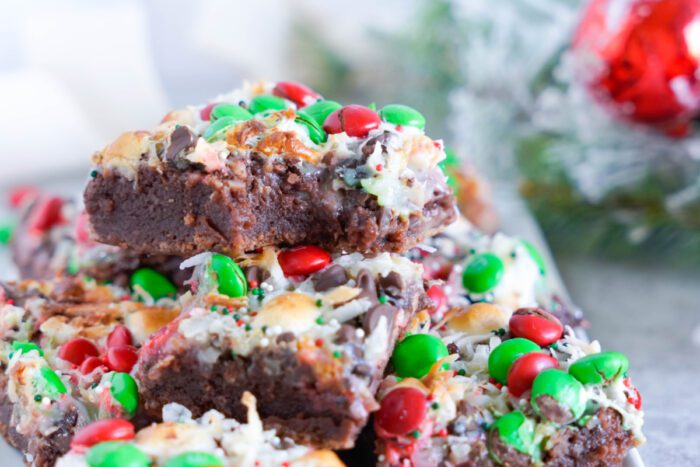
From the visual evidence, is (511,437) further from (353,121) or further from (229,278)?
(353,121)

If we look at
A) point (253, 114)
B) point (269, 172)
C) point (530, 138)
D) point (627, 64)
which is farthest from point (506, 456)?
point (530, 138)

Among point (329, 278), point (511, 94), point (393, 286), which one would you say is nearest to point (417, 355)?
point (393, 286)

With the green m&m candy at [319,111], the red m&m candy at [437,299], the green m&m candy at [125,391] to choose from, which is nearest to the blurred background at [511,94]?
the red m&m candy at [437,299]

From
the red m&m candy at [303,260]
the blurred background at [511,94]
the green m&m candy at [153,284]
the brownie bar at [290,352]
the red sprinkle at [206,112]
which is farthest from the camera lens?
the blurred background at [511,94]

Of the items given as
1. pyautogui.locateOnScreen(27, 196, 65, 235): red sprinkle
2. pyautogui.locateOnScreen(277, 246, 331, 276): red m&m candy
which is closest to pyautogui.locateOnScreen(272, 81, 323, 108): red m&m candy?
pyautogui.locateOnScreen(277, 246, 331, 276): red m&m candy

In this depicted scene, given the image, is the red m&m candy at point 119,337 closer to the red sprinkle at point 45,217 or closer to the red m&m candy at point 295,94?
the red m&m candy at point 295,94

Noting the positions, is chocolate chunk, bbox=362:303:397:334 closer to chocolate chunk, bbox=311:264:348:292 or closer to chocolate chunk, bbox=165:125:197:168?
chocolate chunk, bbox=311:264:348:292
